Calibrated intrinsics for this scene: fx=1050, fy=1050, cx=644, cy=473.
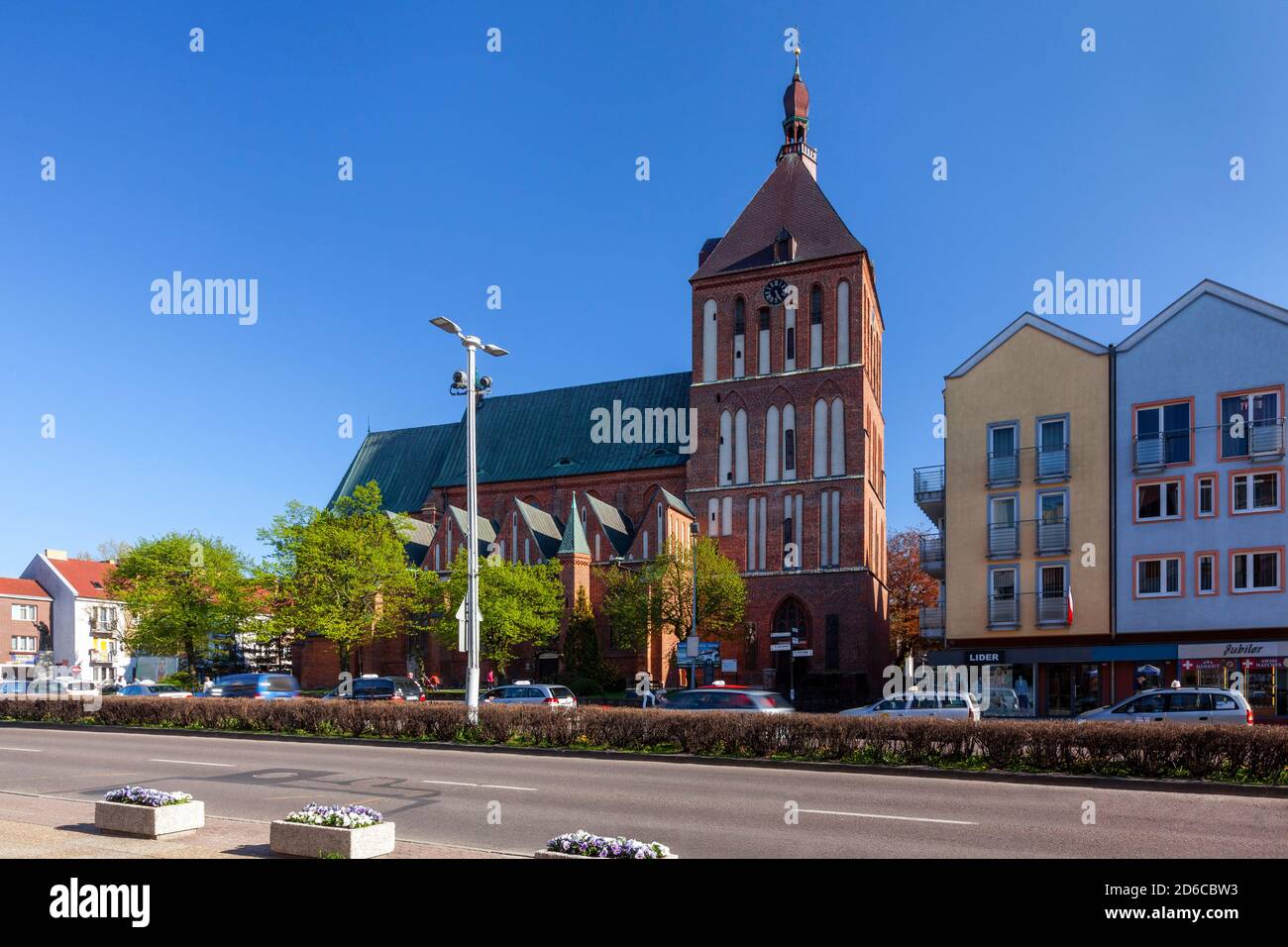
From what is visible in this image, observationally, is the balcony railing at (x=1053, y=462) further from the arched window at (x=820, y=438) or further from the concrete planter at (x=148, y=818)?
the concrete planter at (x=148, y=818)

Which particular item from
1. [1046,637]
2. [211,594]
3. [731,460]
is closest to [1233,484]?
[1046,637]

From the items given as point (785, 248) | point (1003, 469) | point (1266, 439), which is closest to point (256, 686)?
point (1003, 469)

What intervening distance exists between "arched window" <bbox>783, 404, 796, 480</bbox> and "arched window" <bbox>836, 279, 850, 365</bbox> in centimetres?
386

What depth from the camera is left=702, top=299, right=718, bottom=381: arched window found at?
61.3m

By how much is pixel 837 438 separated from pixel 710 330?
1022cm

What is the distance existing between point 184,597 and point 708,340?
35369mm

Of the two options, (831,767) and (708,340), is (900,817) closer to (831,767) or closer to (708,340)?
(831,767)

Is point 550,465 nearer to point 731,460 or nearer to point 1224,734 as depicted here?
point 731,460

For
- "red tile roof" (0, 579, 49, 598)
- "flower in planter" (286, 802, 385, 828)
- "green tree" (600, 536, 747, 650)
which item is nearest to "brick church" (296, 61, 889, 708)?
"green tree" (600, 536, 747, 650)

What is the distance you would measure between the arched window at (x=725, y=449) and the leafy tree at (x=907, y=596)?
2421 cm

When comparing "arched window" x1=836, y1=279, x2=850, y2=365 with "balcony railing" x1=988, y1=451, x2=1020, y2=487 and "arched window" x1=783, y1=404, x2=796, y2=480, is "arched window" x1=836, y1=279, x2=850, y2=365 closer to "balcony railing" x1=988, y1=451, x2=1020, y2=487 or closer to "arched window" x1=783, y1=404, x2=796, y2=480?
"arched window" x1=783, y1=404, x2=796, y2=480

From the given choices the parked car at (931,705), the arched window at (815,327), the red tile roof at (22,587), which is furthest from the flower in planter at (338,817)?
the red tile roof at (22,587)

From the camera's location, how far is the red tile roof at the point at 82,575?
8962 centimetres

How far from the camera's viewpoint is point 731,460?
6016 cm
